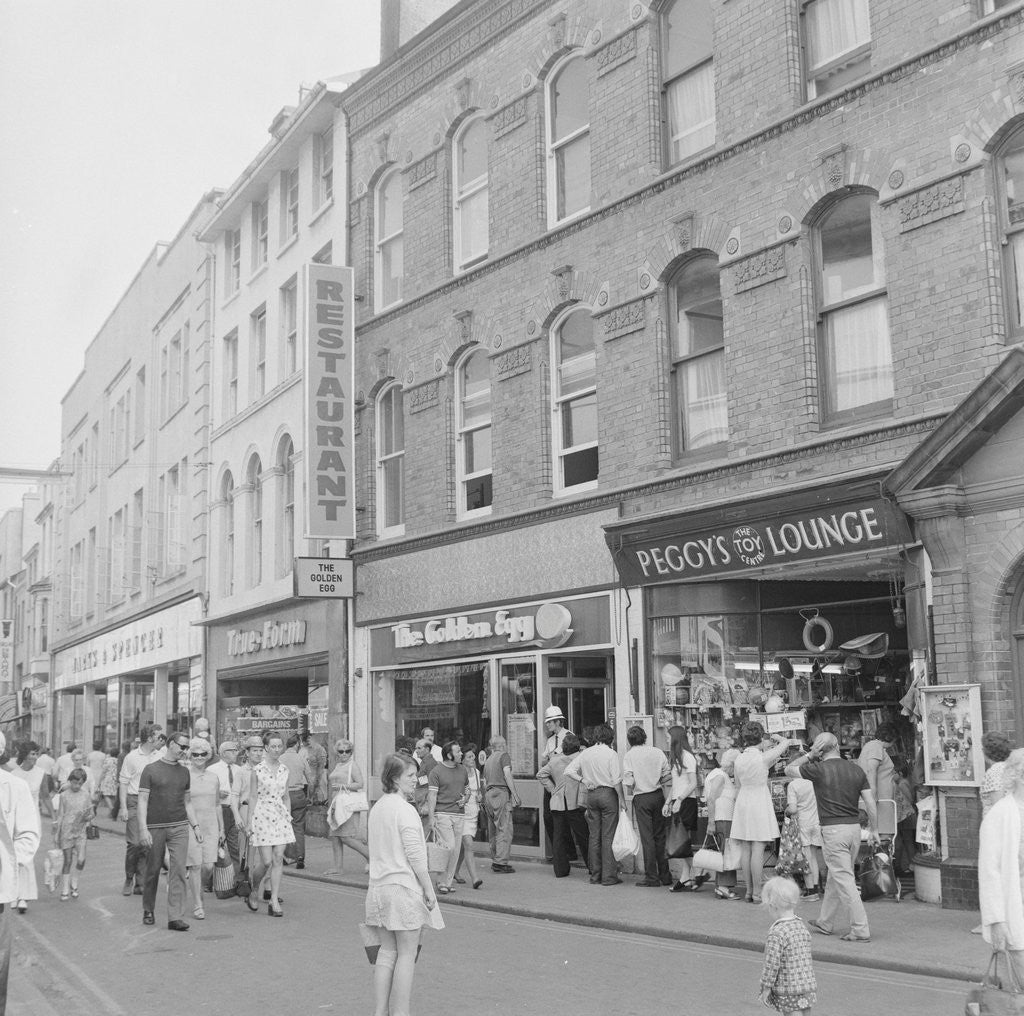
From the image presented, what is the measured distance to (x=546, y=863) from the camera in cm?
1786

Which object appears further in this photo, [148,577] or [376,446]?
[148,577]

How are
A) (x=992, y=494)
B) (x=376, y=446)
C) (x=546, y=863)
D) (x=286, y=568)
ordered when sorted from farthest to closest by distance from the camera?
(x=286, y=568), (x=376, y=446), (x=546, y=863), (x=992, y=494)

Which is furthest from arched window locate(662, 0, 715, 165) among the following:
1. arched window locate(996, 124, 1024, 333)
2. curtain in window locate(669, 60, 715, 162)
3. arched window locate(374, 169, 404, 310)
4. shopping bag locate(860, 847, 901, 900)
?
shopping bag locate(860, 847, 901, 900)

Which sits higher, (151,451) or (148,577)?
(151,451)

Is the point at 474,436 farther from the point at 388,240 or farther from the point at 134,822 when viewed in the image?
the point at 134,822

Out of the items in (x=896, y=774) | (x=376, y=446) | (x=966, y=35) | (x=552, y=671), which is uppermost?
(x=966, y=35)

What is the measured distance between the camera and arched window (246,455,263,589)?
28047 millimetres

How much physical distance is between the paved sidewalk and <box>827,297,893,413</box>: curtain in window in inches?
206

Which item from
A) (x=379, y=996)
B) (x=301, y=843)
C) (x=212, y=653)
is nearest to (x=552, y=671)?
(x=301, y=843)

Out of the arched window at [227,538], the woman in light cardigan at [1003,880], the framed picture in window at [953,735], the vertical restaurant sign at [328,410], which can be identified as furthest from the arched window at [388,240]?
the woman in light cardigan at [1003,880]

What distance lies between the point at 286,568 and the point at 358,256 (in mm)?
6497

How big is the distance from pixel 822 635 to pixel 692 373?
3588mm

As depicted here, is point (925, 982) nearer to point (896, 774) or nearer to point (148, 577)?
point (896, 774)

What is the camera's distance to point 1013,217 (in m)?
12.9
